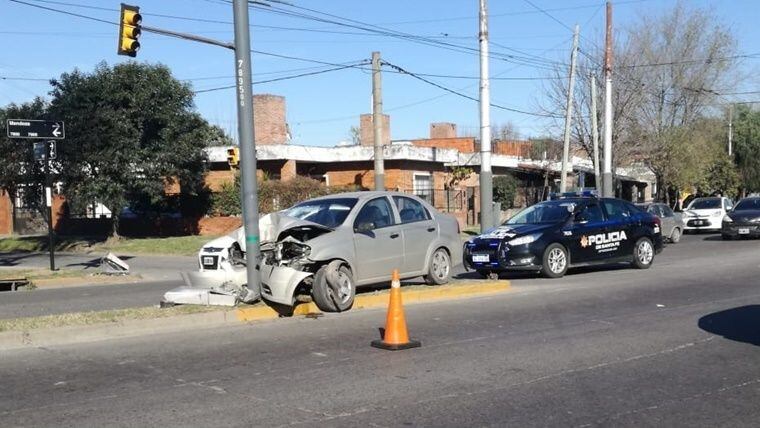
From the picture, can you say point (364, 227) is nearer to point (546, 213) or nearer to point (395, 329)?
point (395, 329)

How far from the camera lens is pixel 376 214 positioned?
1194cm

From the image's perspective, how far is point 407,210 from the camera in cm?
1259

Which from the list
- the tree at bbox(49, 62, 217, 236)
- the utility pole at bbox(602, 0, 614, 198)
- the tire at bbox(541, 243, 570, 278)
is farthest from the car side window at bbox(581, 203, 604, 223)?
the tree at bbox(49, 62, 217, 236)

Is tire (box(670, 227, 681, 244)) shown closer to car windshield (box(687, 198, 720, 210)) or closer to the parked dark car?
the parked dark car

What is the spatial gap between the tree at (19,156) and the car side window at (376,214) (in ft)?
67.2

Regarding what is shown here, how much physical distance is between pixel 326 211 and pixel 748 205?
22909 millimetres

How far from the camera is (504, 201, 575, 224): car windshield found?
1596 centimetres

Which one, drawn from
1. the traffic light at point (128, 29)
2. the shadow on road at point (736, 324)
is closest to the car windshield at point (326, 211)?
the traffic light at point (128, 29)

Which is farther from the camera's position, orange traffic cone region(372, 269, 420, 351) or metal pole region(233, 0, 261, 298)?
metal pole region(233, 0, 261, 298)

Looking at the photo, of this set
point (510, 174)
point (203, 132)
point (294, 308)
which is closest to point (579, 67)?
point (510, 174)

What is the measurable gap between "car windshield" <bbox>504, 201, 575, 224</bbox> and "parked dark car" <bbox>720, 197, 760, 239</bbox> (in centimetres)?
1410

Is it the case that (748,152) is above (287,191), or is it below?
above

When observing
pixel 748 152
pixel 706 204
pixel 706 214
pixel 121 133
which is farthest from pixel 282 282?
pixel 748 152

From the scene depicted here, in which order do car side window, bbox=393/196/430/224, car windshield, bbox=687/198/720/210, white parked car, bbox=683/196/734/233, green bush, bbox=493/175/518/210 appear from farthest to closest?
green bush, bbox=493/175/518/210 → car windshield, bbox=687/198/720/210 → white parked car, bbox=683/196/734/233 → car side window, bbox=393/196/430/224
